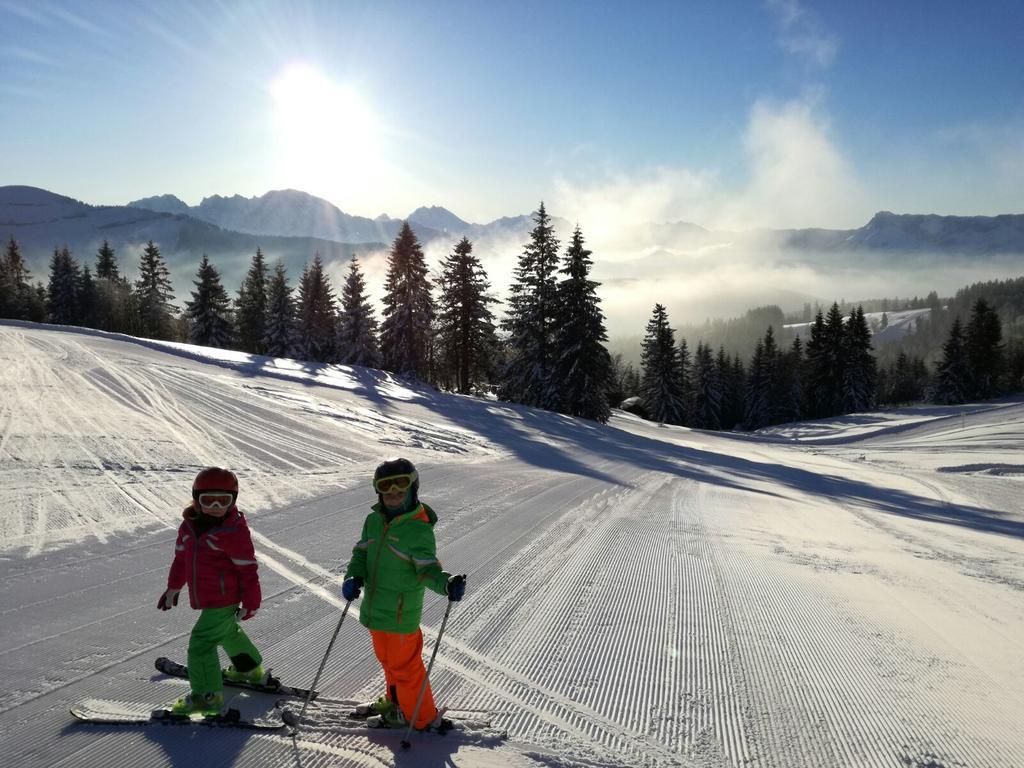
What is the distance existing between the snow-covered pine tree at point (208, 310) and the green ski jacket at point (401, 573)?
151ft

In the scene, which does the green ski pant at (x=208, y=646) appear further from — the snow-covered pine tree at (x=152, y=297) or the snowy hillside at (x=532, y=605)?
the snow-covered pine tree at (x=152, y=297)

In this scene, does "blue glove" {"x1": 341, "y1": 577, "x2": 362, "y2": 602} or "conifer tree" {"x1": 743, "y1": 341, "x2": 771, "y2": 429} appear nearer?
"blue glove" {"x1": 341, "y1": 577, "x2": 362, "y2": 602}

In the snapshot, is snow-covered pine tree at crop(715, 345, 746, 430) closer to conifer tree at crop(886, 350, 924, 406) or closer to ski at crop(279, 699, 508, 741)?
conifer tree at crop(886, 350, 924, 406)

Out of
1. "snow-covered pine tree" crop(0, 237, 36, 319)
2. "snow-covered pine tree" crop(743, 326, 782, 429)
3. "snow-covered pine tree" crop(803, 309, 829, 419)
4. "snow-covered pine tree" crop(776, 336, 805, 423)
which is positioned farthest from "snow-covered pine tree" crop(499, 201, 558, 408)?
"snow-covered pine tree" crop(0, 237, 36, 319)

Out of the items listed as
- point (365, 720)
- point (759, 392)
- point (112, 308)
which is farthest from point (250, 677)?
point (759, 392)

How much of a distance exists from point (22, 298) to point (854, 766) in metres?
64.4

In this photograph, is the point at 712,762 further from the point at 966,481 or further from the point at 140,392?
the point at 966,481

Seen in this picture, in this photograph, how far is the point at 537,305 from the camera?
3362cm

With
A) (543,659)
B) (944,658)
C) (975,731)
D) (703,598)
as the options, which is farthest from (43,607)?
(944,658)

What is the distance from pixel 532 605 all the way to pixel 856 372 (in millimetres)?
58287

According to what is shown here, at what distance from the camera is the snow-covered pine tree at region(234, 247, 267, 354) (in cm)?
5112

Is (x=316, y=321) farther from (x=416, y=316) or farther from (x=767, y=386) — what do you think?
(x=767, y=386)

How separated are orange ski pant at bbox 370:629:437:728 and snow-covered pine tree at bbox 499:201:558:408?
2957 centimetres

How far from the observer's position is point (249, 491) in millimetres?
8125
